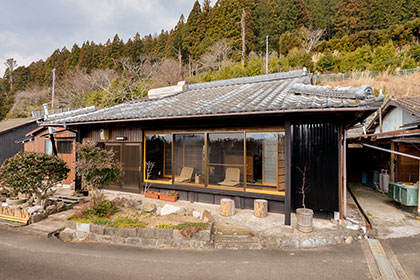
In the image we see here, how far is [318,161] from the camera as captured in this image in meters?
5.14

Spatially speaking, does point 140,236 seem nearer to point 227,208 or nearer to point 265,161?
point 227,208

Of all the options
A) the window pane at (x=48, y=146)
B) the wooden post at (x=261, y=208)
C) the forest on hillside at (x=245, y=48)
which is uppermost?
the forest on hillside at (x=245, y=48)

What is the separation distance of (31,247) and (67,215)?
1.37 m

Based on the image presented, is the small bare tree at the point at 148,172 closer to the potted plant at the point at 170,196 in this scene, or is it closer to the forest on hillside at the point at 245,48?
the potted plant at the point at 170,196

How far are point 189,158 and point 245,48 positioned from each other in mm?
22672

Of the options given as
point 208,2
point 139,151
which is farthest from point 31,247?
point 208,2

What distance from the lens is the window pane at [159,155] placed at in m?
7.46

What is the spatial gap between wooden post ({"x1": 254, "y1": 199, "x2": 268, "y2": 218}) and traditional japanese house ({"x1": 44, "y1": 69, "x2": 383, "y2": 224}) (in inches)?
11.9

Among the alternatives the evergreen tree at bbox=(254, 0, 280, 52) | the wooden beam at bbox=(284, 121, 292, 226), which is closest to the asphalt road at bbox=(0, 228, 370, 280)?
the wooden beam at bbox=(284, 121, 292, 226)

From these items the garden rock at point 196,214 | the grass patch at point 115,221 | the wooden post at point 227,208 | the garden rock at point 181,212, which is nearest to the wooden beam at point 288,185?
the wooden post at point 227,208

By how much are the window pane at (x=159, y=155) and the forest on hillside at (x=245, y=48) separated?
481 inches

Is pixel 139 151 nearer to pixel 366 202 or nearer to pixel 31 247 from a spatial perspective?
pixel 31 247

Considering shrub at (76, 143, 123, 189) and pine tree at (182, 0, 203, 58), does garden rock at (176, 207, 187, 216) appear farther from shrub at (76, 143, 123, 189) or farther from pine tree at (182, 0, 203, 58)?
pine tree at (182, 0, 203, 58)

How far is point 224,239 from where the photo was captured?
4383 millimetres
